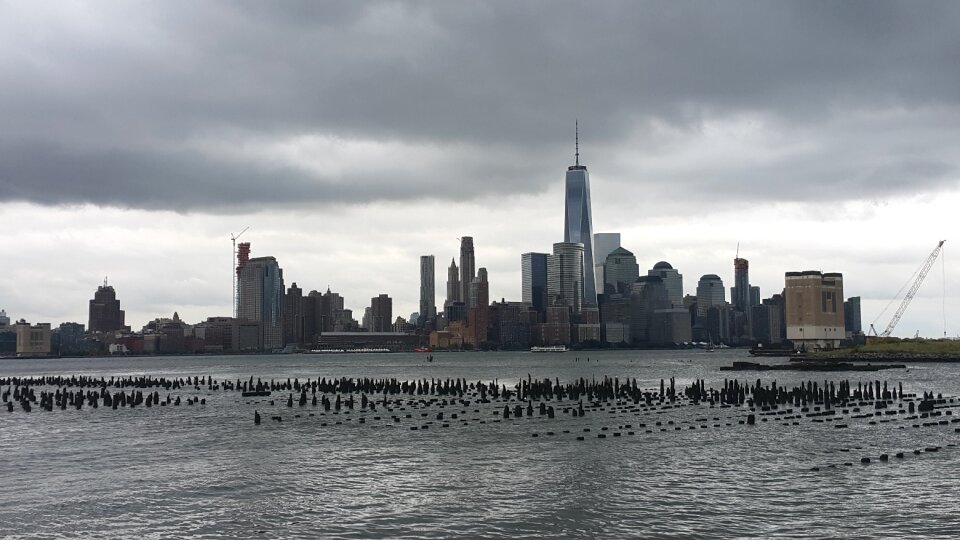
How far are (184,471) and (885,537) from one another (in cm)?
3605

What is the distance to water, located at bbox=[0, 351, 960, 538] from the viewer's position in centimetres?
3428

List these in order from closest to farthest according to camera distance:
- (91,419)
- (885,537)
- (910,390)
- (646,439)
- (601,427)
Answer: (885,537) → (646,439) → (601,427) → (91,419) → (910,390)

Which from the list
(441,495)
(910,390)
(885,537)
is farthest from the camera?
(910,390)

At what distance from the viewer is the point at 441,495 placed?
40.8 meters

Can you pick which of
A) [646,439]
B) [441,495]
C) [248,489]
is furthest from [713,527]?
[646,439]

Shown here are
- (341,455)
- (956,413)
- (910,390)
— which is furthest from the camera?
(910,390)

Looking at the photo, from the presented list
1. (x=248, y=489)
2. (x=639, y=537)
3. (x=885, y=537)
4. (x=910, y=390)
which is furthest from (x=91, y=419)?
(x=910, y=390)

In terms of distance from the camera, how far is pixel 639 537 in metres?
32.3

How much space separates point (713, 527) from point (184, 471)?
30128 mm

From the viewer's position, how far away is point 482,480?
4469 centimetres

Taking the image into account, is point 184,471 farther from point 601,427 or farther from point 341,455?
point 601,427

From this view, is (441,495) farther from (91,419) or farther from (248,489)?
(91,419)

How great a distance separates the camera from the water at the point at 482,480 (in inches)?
1350

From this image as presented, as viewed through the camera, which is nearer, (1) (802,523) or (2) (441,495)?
(1) (802,523)
